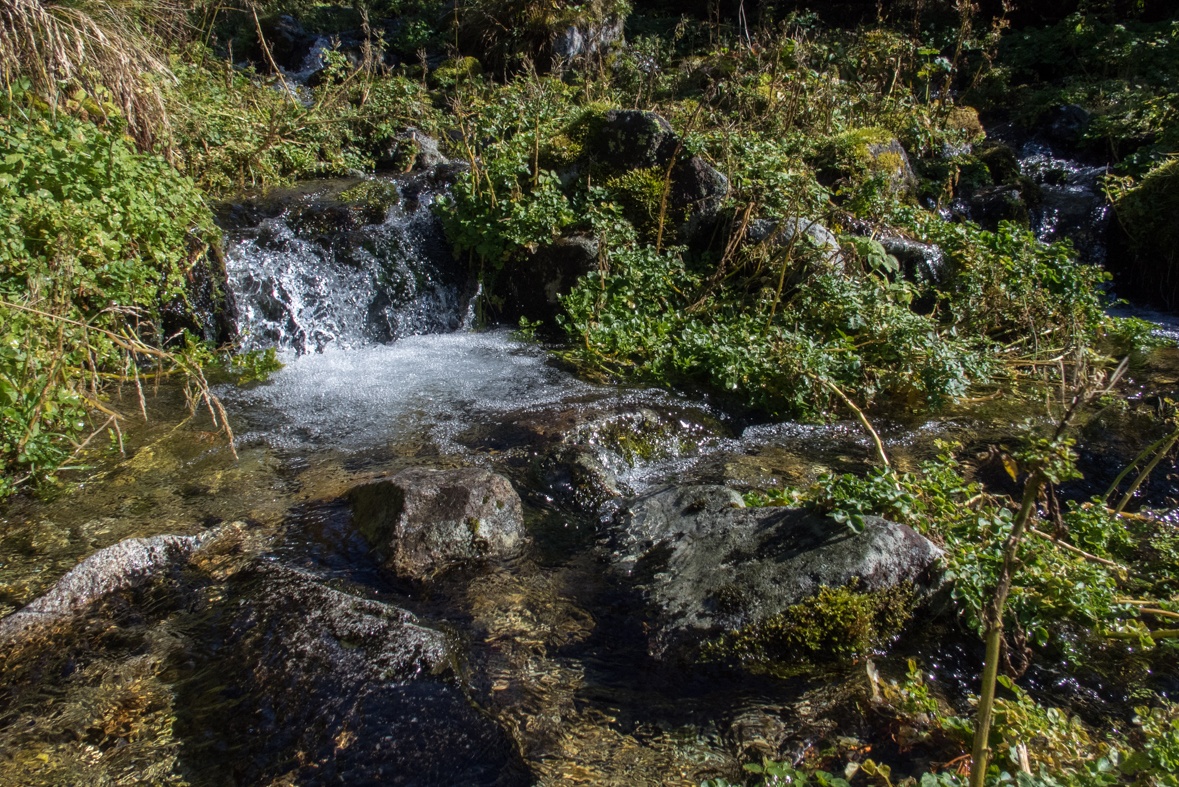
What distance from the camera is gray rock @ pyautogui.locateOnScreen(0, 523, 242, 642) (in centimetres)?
310

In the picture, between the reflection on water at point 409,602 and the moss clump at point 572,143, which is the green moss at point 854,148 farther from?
the reflection on water at point 409,602

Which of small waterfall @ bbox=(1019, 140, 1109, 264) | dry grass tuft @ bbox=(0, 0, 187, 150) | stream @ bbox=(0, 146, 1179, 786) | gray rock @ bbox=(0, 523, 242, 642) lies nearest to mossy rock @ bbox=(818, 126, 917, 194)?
small waterfall @ bbox=(1019, 140, 1109, 264)

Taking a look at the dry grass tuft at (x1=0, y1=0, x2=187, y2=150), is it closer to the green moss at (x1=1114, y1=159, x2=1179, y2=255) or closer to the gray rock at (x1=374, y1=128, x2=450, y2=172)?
the gray rock at (x1=374, y1=128, x2=450, y2=172)

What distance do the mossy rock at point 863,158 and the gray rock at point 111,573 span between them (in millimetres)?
7735

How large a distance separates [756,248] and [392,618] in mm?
5242

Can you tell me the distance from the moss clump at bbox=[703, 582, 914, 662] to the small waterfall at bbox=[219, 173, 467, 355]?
19.5ft

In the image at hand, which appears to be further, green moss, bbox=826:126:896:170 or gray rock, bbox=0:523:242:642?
green moss, bbox=826:126:896:170

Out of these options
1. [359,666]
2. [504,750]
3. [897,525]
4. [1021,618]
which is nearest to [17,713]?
[359,666]

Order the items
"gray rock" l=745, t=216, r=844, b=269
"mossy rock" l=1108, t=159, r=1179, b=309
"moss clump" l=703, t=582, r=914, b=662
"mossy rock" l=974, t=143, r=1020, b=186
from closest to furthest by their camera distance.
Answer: "moss clump" l=703, t=582, r=914, b=662, "gray rock" l=745, t=216, r=844, b=269, "mossy rock" l=1108, t=159, r=1179, b=309, "mossy rock" l=974, t=143, r=1020, b=186

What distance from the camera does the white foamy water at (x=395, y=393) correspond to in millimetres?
5359

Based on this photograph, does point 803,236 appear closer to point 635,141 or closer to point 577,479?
point 635,141


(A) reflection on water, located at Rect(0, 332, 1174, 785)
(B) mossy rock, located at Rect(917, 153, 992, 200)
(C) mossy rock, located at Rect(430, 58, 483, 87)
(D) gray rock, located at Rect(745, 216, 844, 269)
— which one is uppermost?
(C) mossy rock, located at Rect(430, 58, 483, 87)

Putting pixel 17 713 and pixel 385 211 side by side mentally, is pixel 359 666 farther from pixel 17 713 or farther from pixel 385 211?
pixel 385 211

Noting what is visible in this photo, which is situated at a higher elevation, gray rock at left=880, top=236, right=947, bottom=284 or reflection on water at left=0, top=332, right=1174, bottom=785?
gray rock at left=880, top=236, right=947, bottom=284
